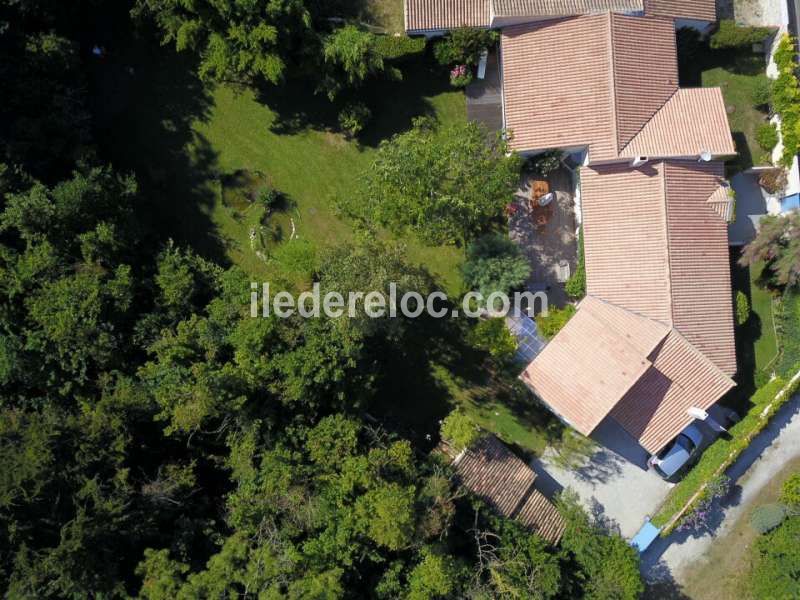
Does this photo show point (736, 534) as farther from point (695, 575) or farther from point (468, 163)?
point (468, 163)

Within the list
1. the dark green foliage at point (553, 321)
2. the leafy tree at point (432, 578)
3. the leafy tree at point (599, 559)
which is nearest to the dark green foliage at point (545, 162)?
the dark green foliage at point (553, 321)

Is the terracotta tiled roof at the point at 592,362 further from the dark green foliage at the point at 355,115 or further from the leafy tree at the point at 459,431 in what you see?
the dark green foliage at the point at 355,115

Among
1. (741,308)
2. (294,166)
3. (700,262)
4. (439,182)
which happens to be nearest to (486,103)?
(439,182)

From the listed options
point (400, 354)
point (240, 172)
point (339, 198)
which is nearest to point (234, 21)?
point (240, 172)

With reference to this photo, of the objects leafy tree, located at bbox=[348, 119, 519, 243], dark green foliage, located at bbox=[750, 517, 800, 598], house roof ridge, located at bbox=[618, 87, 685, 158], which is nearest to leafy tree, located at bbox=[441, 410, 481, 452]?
leafy tree, located at bbox=[348, 119, 519, 243]

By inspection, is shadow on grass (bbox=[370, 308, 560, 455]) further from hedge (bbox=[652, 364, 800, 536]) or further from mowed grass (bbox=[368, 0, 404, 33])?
mowed grass (bbox=[368, 0, 404, 33])

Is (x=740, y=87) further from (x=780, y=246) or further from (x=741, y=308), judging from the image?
(x=741, y=308)
